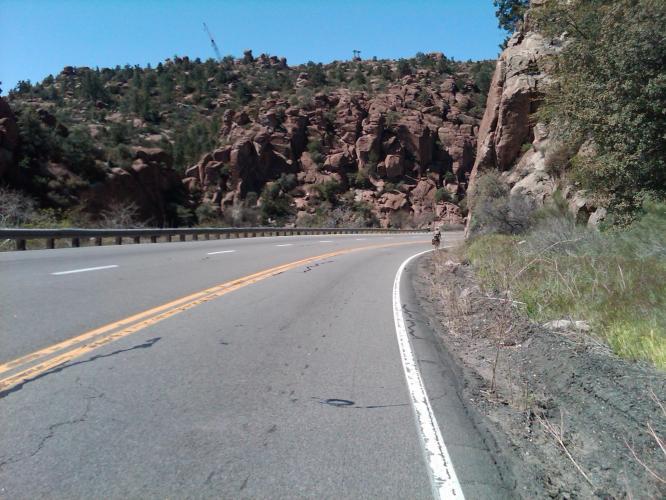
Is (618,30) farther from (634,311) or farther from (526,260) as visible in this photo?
(634,311)

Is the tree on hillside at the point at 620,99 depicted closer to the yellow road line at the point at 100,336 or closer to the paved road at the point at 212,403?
the paved road at the point at 212,403

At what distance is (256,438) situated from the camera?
4.68m

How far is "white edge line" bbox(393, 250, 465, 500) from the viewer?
4027 millimetres

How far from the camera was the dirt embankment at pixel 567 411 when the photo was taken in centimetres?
430

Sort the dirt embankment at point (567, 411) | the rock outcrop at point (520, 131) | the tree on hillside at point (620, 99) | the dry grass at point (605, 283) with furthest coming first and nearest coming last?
the rock outcrop at point (520, 131), the tree on hillside at point (620, 99), the dry grass at point (605, 283), the dirt embankment at point (567, 411)

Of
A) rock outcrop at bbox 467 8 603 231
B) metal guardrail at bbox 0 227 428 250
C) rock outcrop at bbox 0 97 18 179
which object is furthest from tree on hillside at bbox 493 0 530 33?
rock outcrop at bbox 0 97 18 179

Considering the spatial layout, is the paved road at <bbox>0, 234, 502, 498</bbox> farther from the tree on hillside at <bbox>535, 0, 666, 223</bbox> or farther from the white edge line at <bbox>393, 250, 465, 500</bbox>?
the tree on hillside at <bbox>535, 0, 666, 223</bbox>

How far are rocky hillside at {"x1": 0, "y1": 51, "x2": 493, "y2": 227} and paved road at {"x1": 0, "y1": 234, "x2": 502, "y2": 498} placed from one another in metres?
45.1

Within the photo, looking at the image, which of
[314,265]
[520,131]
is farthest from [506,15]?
[314,265]

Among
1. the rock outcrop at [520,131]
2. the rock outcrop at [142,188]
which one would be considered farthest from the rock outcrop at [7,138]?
the rock outcrop at [520,131]

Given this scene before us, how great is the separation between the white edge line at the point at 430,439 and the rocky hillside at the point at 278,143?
48.2 meters

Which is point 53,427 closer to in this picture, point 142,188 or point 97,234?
point 97,234

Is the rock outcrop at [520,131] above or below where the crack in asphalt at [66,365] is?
above

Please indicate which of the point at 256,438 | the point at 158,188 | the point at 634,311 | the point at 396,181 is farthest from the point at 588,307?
the point at 396,181
